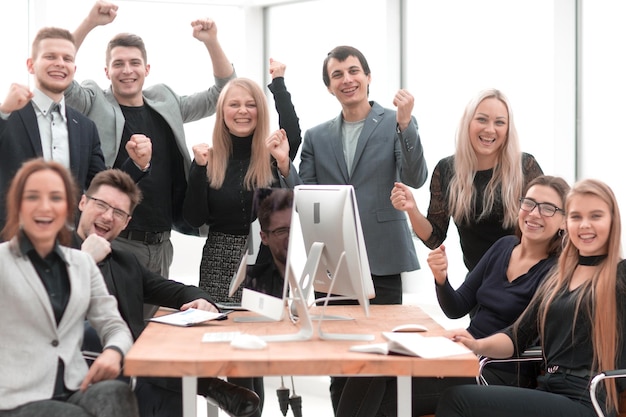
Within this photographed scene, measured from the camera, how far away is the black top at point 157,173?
13.2 ft

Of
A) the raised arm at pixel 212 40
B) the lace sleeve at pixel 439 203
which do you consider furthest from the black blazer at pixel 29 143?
the lace sleeve at pixel 439 203

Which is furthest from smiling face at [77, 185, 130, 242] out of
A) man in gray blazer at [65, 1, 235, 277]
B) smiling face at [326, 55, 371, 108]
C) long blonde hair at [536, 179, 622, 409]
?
long blonde hair at [536, 179, 622, 409]

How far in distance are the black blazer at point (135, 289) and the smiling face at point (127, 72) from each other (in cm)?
109

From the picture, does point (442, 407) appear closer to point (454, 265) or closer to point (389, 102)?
point (454, 265)

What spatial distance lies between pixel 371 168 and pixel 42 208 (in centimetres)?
170

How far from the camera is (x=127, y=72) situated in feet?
13.4

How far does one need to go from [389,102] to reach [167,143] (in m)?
1.95

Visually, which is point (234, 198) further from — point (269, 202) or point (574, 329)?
point (574, 329)

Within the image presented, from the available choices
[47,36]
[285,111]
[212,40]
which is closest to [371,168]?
[285,111]

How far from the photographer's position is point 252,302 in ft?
9.61

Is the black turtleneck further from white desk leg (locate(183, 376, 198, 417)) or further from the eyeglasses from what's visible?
white desk leg (locate(183, 376, 198, 417))

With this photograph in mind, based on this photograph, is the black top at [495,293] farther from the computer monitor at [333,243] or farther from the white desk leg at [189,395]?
the white desk leg at [189,395]

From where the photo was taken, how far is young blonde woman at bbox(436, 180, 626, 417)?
9.24 ft

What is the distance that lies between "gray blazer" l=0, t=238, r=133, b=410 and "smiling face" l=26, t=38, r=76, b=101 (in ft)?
4.07
